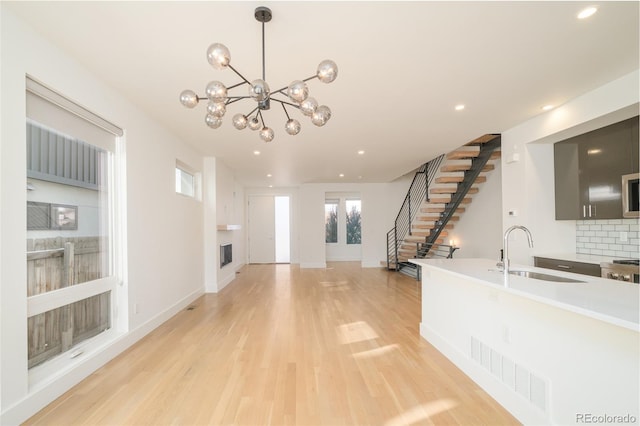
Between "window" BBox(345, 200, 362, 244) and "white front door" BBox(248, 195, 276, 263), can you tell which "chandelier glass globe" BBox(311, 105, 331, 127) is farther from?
"window" BBox(345, 200, 362, 244)

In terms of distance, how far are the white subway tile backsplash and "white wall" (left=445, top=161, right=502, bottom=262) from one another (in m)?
1.76

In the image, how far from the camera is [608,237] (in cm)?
360

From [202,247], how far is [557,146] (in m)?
6.04

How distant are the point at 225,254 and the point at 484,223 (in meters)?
5.71

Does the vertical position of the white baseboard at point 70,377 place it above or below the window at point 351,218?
below

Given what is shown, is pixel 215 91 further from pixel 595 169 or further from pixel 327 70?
pixel 595 169

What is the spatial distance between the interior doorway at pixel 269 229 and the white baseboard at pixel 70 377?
6.16m

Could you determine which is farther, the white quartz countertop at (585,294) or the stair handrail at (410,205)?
the stair handrail at (410,205)

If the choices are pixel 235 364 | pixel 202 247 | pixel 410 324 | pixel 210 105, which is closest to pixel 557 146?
pixel 410 324

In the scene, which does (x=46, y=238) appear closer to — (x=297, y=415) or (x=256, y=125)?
(x=256, y=125)

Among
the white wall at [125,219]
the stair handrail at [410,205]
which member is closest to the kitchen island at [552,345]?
the white wall at [125,219]

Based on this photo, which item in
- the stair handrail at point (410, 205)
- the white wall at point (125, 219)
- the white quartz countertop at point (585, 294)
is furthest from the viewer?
the stair handrail at point (410, 205)

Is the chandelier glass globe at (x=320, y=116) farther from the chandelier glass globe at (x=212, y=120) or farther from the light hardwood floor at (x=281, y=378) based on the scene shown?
the light hardwood floor at (x=281, y=378)
